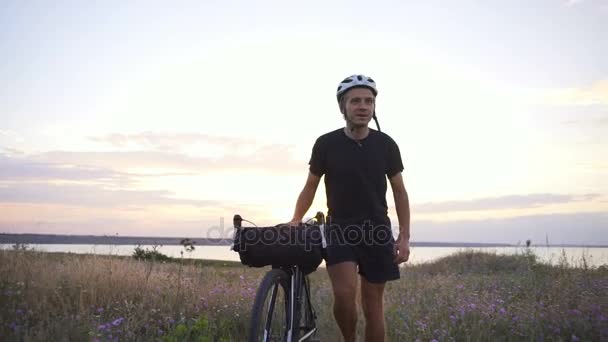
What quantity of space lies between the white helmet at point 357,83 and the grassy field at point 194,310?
2.87m

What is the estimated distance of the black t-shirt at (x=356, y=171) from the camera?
4.74 metres

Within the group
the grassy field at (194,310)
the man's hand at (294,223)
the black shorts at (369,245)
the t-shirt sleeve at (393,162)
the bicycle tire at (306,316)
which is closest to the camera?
the man's hand at (294,223)

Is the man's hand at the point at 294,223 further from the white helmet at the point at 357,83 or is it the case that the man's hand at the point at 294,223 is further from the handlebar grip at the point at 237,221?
the white helmet at the point at 357,83

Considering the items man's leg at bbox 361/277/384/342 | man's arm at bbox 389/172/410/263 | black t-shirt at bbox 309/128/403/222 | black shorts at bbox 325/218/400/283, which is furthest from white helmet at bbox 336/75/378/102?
man's leg at bbox 361/277/384/342

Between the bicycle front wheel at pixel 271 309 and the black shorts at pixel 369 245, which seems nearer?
the bicycle front wheel at pixel 271 309

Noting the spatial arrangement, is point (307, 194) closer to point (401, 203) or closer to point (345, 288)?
point (401, 203)

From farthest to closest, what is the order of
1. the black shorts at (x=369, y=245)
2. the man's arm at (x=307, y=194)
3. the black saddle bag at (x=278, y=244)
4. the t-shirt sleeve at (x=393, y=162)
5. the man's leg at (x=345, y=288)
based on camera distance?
the man's arm at (x=307, y=194), the t-shirt sleeve at (x=393, y=162), the black shorts at (x=369, y=245), the man's leg at (x=345, y=288), the black saddle bag at (x=278, y=244)

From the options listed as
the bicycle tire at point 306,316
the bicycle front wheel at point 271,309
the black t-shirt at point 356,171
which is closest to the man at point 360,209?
the black t-shirt at point 356,171

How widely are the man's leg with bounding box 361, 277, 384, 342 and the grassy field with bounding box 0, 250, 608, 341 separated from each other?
1.54 meters

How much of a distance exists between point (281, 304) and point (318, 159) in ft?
4.65

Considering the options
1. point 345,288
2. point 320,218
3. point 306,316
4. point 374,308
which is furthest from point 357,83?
point 306,316

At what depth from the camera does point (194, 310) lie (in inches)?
278

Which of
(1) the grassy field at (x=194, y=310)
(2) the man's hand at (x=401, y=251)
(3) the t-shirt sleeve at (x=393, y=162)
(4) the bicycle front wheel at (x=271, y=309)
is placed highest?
(3) the t-shirt sleeve at (x=393, y=162)

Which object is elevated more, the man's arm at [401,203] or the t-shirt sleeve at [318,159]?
the t-shirt sleeve at [318,159]
